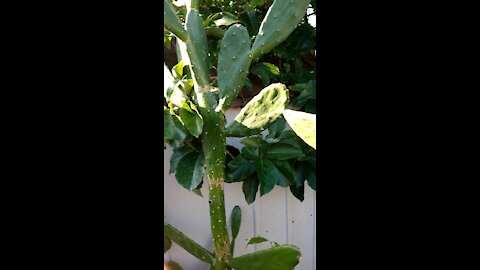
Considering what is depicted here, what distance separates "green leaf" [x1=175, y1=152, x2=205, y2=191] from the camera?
109 centimetres

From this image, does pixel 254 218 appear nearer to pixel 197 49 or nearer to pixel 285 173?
pixel 285 173

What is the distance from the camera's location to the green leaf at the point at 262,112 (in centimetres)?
98

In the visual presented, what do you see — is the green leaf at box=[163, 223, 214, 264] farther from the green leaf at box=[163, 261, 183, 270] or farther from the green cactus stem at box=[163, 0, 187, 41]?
the green cactus stem at box=[163, 0, 187, 41]

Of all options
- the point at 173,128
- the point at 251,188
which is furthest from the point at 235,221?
the point at 173,128

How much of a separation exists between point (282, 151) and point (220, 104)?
0.72 ft

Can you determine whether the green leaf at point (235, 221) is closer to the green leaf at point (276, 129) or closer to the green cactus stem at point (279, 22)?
the green leaf at point (276, 129)

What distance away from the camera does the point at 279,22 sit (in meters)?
1.04

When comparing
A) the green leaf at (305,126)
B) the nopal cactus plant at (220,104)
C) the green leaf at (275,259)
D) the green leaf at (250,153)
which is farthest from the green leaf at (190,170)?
the green leaf at (305,126)

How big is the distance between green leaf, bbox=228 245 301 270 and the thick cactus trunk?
0.09 metres

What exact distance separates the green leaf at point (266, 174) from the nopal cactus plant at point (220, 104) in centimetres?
11

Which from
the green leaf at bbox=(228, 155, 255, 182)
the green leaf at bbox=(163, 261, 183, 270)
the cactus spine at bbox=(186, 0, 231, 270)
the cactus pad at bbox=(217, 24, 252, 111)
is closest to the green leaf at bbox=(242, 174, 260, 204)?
the green leaf at bbox=(228, 155, 255, 182)
